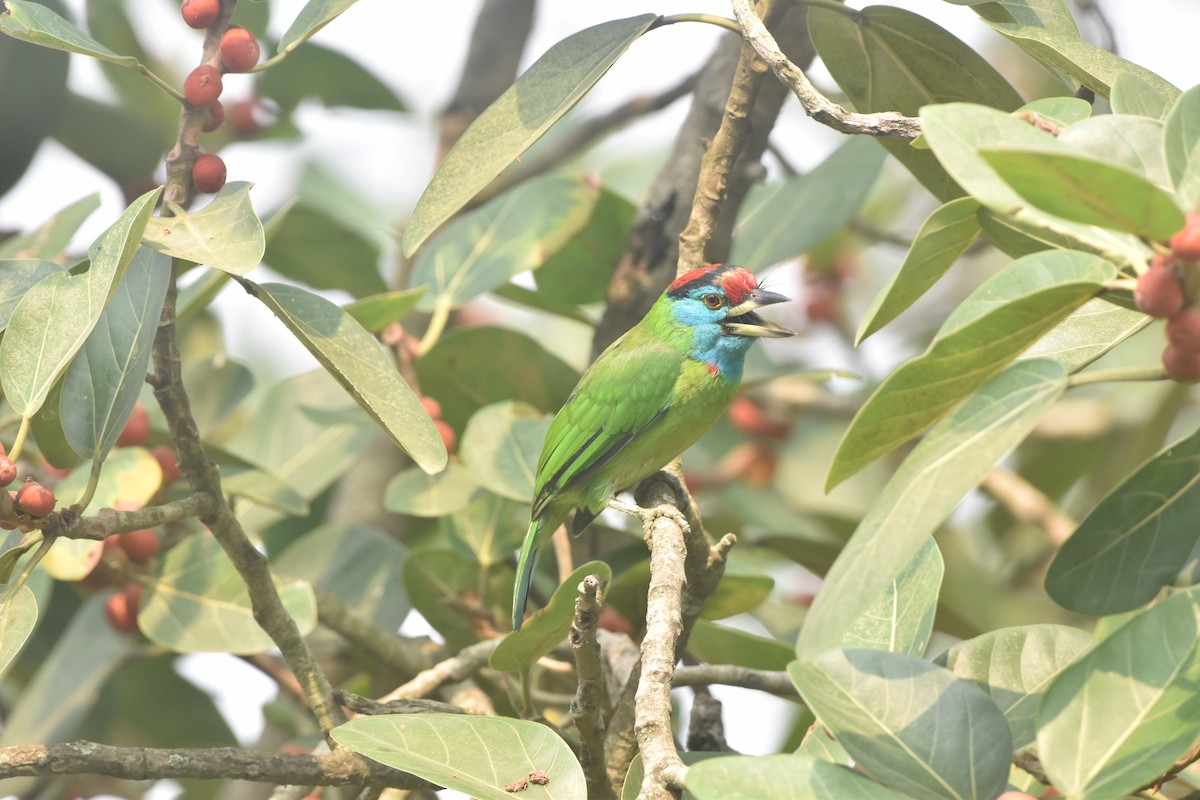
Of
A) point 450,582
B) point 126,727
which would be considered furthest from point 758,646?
point 126,727

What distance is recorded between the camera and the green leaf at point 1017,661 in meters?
1.71

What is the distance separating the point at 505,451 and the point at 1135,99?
178 cm

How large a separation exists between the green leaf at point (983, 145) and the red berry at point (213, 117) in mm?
1385

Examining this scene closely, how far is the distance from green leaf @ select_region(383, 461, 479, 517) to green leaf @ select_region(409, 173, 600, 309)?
0.55 metres

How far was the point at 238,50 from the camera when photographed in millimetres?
2168

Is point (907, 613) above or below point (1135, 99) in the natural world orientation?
below

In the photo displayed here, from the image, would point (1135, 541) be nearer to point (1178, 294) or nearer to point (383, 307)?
point (1178, 294)

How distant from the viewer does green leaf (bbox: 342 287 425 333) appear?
9.54 ft

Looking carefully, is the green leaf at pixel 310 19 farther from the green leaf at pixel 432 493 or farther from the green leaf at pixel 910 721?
the green leaf at pixel 910 721

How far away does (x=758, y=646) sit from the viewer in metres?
2.55

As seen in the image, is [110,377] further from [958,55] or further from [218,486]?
[958,55]

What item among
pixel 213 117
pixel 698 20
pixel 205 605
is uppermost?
pixel 698 20

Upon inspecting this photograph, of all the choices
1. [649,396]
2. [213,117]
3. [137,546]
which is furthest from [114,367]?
[649,396]

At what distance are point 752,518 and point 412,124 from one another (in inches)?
101
